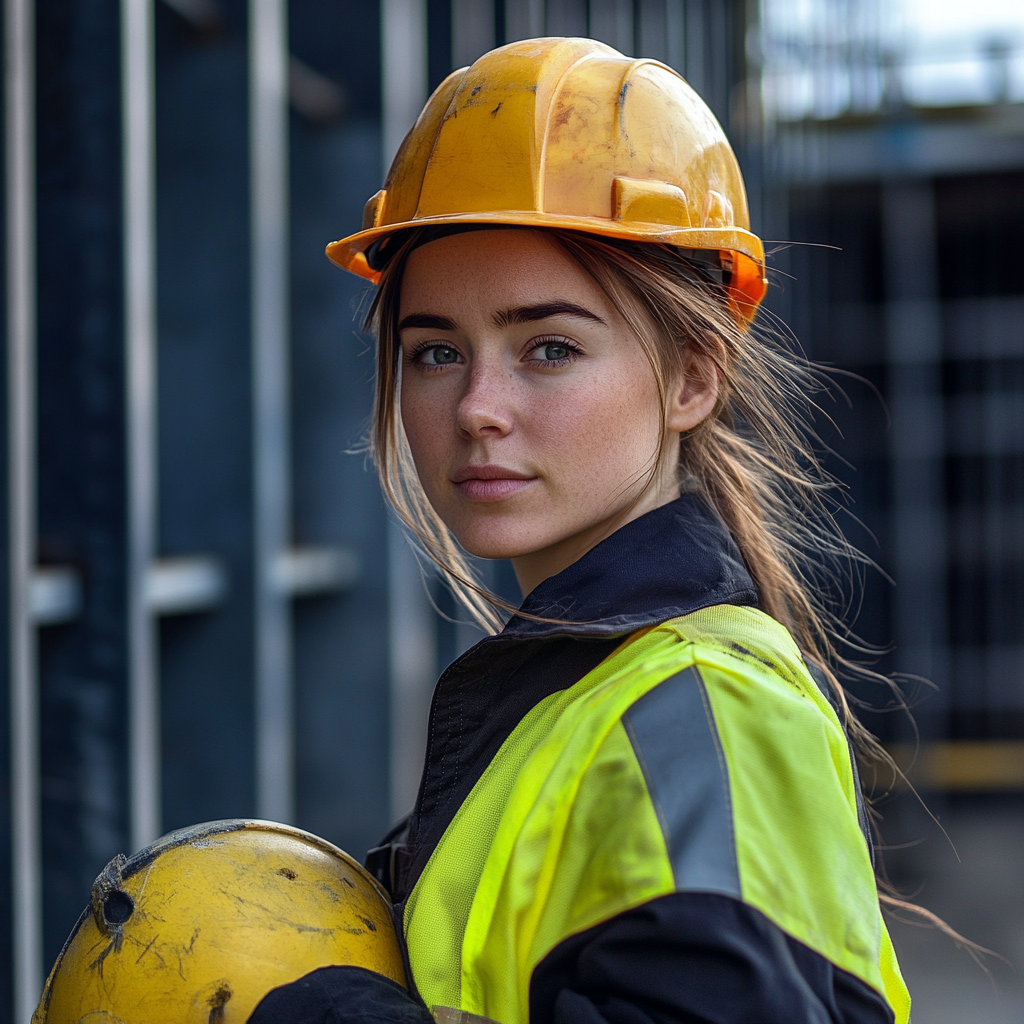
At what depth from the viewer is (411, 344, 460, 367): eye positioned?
1.77 meters

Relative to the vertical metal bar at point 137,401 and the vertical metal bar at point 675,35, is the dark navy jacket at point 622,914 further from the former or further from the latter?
the vertical metal bar at point 675,35

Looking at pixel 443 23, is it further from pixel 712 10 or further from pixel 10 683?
pixel 712 10

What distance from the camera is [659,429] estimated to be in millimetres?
1771

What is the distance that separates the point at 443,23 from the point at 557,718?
5518mm

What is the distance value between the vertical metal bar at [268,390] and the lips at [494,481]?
271cm

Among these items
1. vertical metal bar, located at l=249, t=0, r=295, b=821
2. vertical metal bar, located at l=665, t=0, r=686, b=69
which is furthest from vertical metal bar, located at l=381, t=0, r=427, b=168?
vertical metal bar, located at l=665, t=0, r=686, b=69

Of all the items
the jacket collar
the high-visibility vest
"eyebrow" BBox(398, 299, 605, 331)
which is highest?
"eyebrow" BBox(398, 299, 605, 331)

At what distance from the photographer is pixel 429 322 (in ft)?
→ 5.72

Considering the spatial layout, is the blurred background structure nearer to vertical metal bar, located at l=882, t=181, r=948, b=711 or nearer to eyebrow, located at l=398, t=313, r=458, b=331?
vertical metal bar, located at l=882, t=181, r=948, b=711

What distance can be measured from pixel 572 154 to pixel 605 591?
64 cm

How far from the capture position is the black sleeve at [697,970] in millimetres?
1178

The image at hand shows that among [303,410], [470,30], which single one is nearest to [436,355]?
[303,410]

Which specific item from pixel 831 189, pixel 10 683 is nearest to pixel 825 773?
pixel 10 683

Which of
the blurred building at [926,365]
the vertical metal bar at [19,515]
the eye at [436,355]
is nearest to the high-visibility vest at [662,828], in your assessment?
the eye at [436,355]
